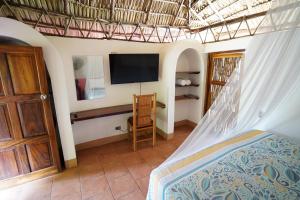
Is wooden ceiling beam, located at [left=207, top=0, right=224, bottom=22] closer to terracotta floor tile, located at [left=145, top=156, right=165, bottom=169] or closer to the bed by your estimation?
the bed

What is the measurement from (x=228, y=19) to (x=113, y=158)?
10.3ft

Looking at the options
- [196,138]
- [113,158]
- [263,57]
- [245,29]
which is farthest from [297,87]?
[113,158]

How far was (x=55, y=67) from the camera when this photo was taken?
1931mm

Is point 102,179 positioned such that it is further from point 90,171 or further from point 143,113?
point 143,113

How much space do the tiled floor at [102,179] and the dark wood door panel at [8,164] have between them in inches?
7.9

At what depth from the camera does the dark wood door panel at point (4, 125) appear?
1745 millimetres

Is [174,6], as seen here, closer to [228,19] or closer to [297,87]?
[228,19]

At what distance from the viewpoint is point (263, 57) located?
1133 mm

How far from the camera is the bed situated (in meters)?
0.95

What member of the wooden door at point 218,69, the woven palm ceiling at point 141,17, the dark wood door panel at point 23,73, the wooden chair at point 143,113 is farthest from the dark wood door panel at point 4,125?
the wooden door at point 218,69

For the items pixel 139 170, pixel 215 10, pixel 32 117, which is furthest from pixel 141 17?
pixel 139 170

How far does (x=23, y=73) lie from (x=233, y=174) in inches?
91.6

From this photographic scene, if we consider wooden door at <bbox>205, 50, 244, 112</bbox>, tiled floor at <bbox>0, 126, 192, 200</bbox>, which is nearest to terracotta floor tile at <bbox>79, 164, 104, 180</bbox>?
tiled floor at <bbox>0, 126, 192, 200</bbox>

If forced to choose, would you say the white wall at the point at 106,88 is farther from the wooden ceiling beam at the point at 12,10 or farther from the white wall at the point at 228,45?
the white wall at the point at 228,45
